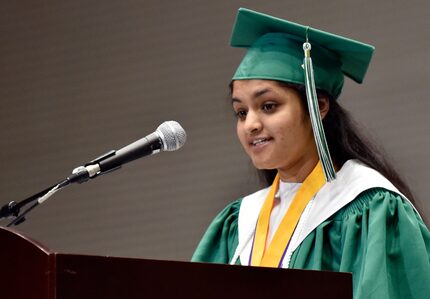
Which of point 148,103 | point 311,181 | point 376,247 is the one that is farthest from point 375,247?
point 148,103

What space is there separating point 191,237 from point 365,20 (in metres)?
0.93

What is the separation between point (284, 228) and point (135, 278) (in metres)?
0.91

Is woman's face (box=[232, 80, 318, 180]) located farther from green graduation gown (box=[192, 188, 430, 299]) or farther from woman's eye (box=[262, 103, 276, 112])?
green graduation gown (box=[192, 188, 430, 299])

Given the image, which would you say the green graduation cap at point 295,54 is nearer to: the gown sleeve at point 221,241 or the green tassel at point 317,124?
the green tassel at point 317,124

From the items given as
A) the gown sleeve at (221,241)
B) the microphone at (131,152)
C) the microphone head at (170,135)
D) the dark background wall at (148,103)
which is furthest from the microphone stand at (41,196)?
the dark background wall at (148,103)

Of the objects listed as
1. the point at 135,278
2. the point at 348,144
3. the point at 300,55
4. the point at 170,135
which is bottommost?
the point at 135,278

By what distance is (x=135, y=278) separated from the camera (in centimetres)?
136

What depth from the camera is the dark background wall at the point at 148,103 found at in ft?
9.10

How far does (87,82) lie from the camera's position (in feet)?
10.8

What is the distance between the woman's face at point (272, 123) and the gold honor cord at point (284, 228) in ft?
0.27

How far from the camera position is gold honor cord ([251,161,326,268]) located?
219 cm

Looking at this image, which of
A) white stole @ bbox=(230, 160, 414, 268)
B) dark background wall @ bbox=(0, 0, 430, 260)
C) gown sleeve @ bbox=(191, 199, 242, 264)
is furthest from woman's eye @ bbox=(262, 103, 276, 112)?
dark background wall @ bbox=(0, 0, 430, 260)

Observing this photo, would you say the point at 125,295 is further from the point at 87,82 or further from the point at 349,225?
the point at 87,82

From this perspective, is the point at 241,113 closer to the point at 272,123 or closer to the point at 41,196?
the point at 272,123
